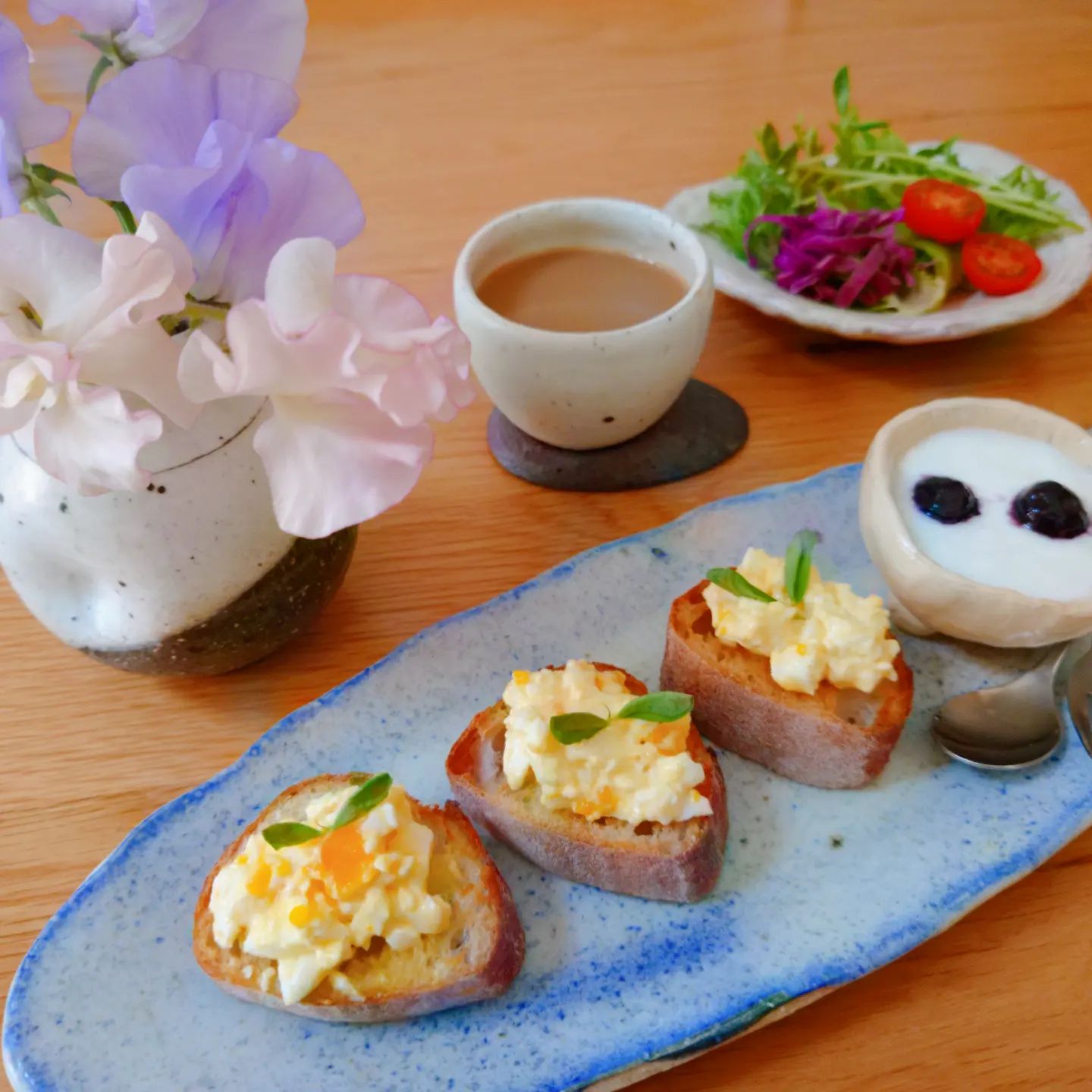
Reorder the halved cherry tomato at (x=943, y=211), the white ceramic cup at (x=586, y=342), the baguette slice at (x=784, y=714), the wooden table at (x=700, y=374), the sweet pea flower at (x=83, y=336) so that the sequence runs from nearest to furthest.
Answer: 1. the sweet pea flower at (x=83, y=336)
2. the wooden table at (x=700, y=374)
3. the baguette slice at (x=784, y=714)
4. the white ceramic cup at (x=586, y=342)
5. the halved cherry tomato at (x=943, y=211)

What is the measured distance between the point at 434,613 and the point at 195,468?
460 mm

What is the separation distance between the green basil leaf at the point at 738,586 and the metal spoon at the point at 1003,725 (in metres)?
0.26

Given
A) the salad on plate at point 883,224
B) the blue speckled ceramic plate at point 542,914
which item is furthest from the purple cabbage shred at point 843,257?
the blue speckled ceramic plate at point 542,914

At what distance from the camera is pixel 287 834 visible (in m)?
0.95

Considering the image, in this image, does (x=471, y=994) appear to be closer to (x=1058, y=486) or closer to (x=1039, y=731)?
(x=1039, y=731)

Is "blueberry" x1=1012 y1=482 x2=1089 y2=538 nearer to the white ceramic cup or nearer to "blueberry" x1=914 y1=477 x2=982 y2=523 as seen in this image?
"blueberry" x1=914 y1=477 x2=982 y2=523

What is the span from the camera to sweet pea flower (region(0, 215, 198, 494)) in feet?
2.51

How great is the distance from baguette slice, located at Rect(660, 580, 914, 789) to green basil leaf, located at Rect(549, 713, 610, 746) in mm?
201

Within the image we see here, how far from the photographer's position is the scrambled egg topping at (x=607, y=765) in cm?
104

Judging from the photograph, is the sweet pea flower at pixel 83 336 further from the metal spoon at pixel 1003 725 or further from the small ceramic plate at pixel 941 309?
the small ceramic plate at pixel 941 309

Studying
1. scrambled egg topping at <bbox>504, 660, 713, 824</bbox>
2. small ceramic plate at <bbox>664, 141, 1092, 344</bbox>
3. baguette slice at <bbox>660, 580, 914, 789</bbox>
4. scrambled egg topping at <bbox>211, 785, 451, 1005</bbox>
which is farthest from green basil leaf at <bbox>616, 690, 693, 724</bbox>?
small ceramic plate at <bbox>664, 141, 1092, 344</bbox>

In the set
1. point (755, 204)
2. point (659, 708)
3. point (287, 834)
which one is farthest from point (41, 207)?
point (755, 204)

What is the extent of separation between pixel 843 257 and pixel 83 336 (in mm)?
1348

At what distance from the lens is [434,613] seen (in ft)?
4.64
